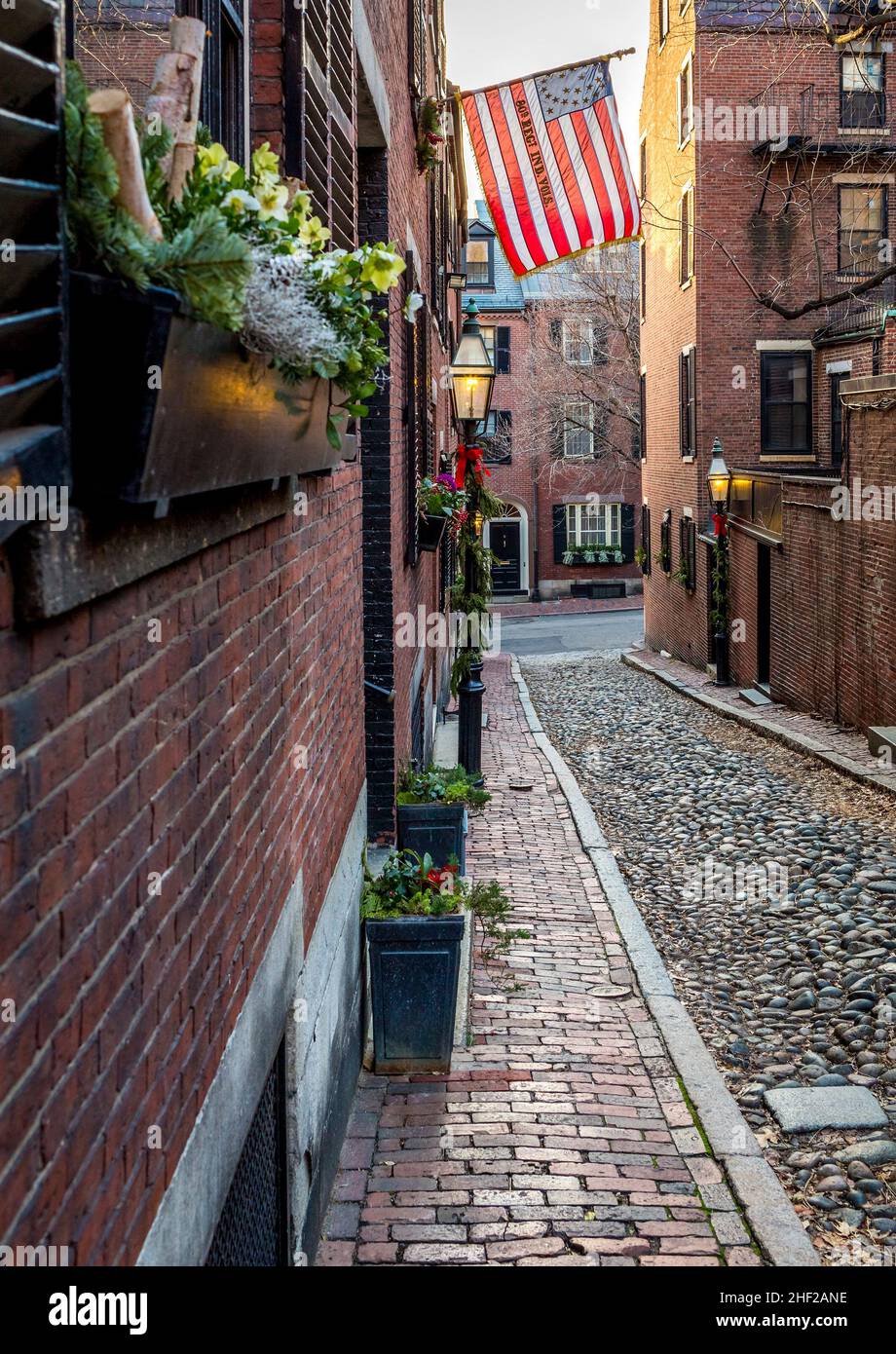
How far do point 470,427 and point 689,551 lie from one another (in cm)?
1555

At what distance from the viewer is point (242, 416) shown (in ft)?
8.52

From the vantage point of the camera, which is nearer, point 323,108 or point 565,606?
point 323,108

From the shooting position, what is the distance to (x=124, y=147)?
6.23ft

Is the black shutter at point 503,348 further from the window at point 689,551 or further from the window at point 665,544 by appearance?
the window at point 689,551

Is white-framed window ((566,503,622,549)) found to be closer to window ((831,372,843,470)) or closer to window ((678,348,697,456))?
window ((678,348,697,456))

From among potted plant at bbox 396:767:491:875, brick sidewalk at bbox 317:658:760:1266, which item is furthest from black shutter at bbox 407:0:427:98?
brick sidewalk at bbox 317:658:760:1266

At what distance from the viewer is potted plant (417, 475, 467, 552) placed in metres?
11.4

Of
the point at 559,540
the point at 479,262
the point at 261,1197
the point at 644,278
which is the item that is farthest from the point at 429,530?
the point at 479,262

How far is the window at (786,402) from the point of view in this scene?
26.0m

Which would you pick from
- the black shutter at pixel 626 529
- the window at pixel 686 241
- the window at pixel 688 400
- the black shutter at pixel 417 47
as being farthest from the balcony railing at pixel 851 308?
the black shutter at pixel 626 529

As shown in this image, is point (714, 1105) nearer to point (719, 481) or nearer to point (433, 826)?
point (433, 826)

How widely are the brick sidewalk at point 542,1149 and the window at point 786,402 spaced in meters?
19.6

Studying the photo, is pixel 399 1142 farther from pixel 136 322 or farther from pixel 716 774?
pixel 716 774
